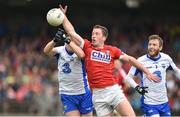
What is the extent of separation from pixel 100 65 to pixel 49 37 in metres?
14.6

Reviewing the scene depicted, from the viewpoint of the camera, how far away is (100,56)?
11641 mm

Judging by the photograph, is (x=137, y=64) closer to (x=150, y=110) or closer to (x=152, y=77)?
(x=152, y=77)

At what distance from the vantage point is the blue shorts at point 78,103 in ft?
40.8

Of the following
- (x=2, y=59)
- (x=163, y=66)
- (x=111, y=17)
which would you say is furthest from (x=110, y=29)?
(x=163, y=66)

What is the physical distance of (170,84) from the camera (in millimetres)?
21250

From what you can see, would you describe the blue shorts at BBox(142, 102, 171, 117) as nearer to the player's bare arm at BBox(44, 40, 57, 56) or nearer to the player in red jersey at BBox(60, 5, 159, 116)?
the player in red jersey at BBox(60, 5, 159, 116)

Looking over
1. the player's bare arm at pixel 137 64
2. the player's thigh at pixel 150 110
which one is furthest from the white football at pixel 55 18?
the player's thigh at pixel 150 110

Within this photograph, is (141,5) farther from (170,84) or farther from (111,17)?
(170,84)

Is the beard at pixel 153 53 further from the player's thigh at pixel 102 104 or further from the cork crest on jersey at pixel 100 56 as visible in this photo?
the player's thigh at pixel 102 104

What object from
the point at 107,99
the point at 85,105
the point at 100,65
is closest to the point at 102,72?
the point at 100,65

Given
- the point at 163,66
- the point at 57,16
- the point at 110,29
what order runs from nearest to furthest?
the point at 57,16 → the point at 163,66 → the point at 110,29

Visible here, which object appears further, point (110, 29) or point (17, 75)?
point (110, 29)

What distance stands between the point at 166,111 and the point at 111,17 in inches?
575

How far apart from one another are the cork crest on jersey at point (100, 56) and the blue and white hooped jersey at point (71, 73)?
0.64 metres
